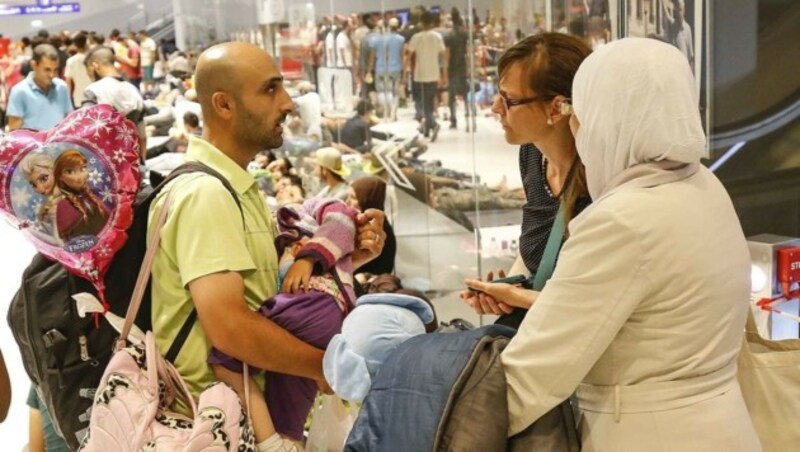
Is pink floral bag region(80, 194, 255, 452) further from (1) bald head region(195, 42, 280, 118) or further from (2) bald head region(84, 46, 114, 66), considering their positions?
(2) bald head region(84, 46, 114, 66)

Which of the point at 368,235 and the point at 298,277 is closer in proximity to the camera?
the point at 298,277

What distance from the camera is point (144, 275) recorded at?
2336 millimetres

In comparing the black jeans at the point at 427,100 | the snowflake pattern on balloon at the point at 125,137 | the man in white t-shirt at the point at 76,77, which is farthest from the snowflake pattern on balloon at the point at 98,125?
the man in white t-shirt at the point at 76,77

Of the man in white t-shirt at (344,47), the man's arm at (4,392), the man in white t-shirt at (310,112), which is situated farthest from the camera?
the man in white t-shirt at (310,112)

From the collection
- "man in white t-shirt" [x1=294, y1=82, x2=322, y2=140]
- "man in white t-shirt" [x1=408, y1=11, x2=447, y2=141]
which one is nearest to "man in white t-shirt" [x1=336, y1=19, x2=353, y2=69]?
"man in white t-shirt" [x1=294, y1=82, x2=322, y2=140]

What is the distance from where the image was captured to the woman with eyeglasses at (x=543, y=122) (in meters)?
2.29

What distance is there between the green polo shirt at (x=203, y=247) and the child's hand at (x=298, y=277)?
2.5 inches

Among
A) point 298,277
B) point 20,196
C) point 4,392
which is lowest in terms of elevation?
point 4,392

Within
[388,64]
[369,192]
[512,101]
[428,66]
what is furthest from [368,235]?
[388,64]

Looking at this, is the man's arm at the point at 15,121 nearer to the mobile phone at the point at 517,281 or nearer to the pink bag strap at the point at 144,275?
the pink bag strap at the point at 144,275

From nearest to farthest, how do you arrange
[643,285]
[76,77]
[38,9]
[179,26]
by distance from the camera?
[643,285] < [76,77] < [179,26] < [38,9]

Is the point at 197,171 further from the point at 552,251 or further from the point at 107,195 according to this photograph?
the point at 552,251

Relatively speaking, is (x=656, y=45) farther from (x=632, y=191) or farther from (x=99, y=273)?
(x=99, y=273)

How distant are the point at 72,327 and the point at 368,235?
74 centimetres
